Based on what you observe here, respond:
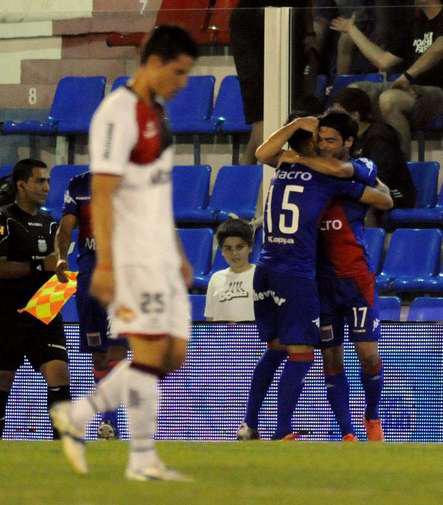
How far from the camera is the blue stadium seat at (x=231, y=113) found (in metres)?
11.4

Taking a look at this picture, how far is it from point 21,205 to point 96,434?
1.74 meters

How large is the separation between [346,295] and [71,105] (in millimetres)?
3760

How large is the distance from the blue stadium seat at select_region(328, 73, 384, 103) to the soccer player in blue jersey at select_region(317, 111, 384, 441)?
1.73 metres

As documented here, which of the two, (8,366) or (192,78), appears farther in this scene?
(192,78)

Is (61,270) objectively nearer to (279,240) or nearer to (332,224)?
(279,240)

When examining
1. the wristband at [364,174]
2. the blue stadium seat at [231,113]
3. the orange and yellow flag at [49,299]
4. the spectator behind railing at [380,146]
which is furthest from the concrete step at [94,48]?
the wristband at [364,174]

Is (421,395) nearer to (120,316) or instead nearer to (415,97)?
(415,97)

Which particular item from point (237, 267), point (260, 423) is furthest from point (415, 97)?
point (260, 423)

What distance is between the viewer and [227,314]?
1036 cm

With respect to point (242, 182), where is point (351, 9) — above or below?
above

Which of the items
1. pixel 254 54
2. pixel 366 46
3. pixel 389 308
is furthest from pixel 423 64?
pixel 389 308

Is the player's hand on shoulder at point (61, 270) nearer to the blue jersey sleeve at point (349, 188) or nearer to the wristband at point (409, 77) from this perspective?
the blue jersey sleeve at point (349, 188)

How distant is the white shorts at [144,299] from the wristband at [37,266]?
15.4ft

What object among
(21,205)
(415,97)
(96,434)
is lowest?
(96,434)
